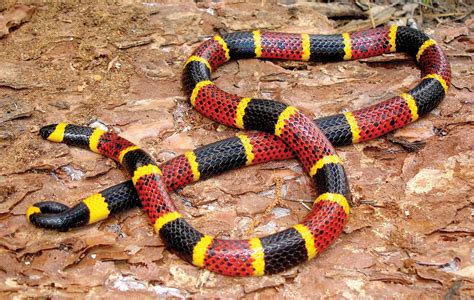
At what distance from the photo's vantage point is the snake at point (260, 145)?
208 inches

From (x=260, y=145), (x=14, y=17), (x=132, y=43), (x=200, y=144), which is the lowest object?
(x=200, y=144)

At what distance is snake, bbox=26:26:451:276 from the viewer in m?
5.29

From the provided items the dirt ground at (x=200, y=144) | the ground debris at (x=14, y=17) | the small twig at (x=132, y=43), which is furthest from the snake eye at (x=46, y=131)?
the ground debris at (x=14, y=17)

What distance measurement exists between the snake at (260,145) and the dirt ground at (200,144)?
146 mm

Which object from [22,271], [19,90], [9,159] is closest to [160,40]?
[19,90]

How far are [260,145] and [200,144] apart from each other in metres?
0.78

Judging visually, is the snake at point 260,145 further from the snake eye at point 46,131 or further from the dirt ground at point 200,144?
the dirt ground at point 200,144

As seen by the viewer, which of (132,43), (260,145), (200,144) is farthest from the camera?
(132,43)

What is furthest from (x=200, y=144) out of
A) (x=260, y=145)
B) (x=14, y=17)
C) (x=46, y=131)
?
(x=14, y=17)

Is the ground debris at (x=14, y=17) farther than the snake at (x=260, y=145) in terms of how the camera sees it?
Yes

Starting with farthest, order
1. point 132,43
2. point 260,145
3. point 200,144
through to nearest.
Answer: point 132,43, point 200,144, point 260,145

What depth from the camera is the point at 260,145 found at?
640 cm

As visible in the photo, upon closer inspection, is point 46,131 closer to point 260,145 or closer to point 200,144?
point 200,144

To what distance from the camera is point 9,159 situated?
6.22 meters
